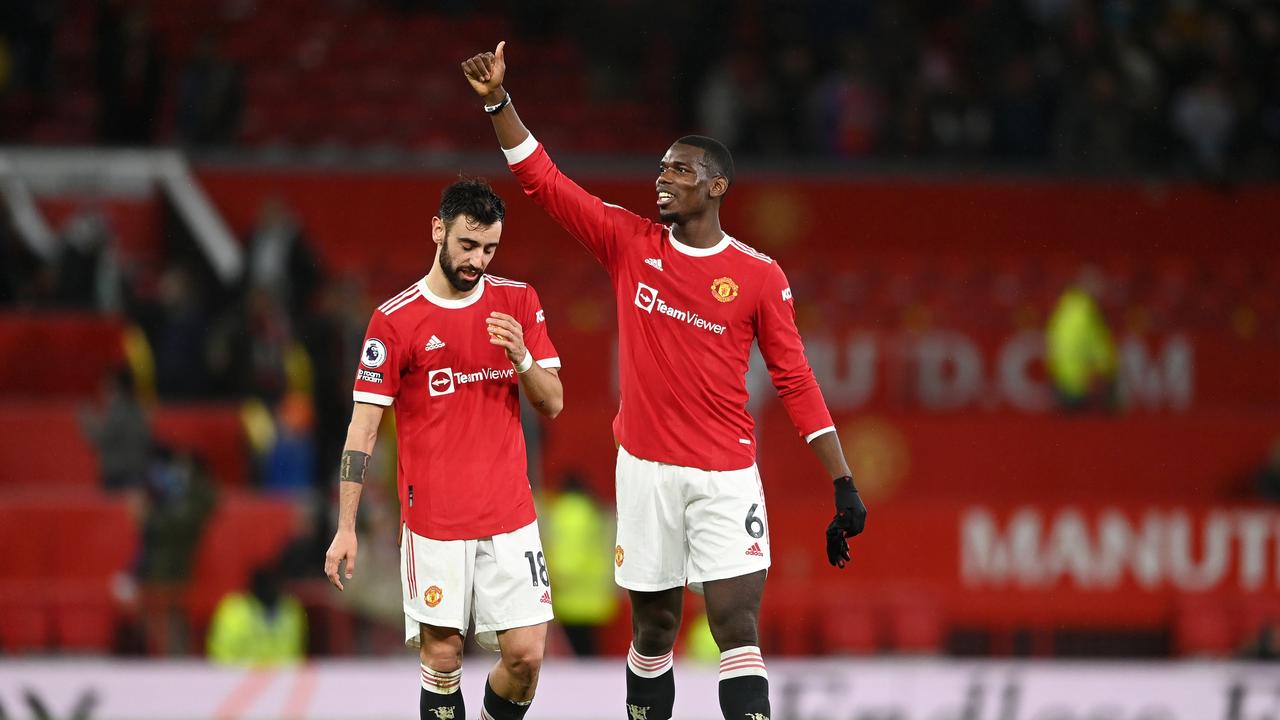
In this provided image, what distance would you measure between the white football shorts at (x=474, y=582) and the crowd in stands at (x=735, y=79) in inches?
549

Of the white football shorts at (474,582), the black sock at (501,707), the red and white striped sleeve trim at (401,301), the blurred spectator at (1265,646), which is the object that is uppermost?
the red and white striped sleeve trim at (401,301)

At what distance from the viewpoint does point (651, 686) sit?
7473 mm

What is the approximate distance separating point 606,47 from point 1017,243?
6.12 metres

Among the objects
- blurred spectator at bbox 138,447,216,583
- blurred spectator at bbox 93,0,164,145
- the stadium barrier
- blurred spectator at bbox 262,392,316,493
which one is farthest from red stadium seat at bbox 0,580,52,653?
blurred spectator at bbox 93,0,164,145

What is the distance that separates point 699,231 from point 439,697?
2.26 meters

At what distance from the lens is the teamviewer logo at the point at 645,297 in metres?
7.34

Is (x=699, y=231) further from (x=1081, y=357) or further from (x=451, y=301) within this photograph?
(x=1081, y=357)

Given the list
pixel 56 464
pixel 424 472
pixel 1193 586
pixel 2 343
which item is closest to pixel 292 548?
pixel 56 464

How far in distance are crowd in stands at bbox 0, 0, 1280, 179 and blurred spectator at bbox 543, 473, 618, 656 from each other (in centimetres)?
792

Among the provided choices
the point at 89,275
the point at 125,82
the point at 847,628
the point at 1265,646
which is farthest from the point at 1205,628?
the point at 125,82

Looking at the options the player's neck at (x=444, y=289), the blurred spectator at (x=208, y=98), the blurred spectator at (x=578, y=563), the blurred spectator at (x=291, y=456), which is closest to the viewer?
the player's neck at (x=444, y=289)

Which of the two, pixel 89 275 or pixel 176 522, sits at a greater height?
pixel 89 275

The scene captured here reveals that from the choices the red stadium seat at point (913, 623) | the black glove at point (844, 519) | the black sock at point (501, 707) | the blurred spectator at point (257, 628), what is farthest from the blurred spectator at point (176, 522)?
the black glove at point (844, 519)

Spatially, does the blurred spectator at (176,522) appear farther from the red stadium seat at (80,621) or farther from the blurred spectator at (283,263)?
the blurred spectator at (283,263)
